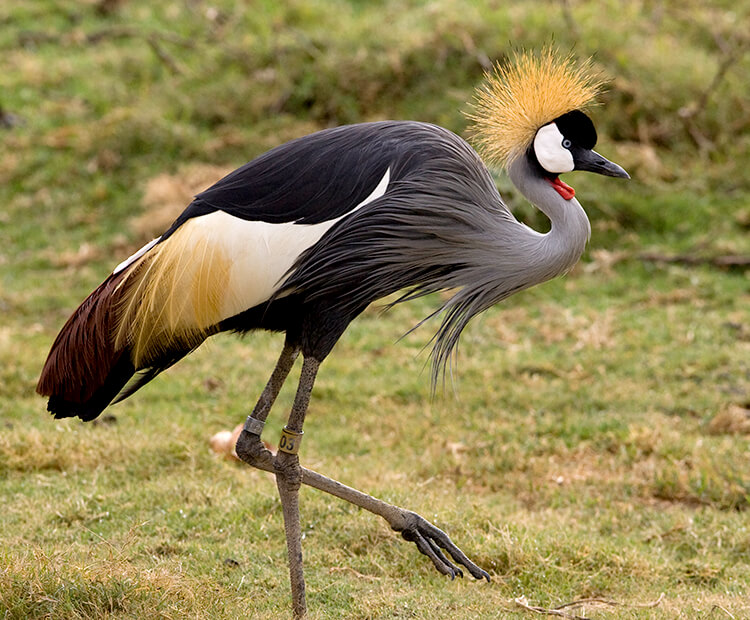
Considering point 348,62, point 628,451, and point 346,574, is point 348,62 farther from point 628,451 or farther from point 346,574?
point 346,574

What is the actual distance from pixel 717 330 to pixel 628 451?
187cm

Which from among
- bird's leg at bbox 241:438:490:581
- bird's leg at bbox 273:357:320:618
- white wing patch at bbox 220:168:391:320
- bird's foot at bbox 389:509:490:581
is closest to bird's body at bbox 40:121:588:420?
white wing patch at bbox 220:168:391:320

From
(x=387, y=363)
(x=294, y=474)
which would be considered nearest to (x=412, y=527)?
(x=294, y=474)

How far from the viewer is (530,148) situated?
3.69 meters

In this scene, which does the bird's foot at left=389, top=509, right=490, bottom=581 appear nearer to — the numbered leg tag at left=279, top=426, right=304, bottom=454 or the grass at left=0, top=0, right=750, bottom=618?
the grass at left=0, top=0, right=750, bottom=618

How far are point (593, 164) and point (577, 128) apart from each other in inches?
5.8

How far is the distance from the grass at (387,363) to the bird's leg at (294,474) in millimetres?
210

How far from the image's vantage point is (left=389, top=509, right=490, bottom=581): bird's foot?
149 inches

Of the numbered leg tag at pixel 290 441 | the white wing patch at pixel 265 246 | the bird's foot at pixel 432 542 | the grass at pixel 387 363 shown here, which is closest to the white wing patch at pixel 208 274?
the white wing patch at pixel 265 246

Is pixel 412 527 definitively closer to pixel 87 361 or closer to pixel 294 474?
pixel 294 474

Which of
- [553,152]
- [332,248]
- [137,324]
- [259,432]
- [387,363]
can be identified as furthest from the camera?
[387,363]

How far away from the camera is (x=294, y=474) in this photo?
144 inches

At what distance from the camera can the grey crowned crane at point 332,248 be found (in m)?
3.42

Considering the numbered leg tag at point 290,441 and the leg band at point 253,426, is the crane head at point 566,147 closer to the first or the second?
the numbered leg tag at point 290,441
